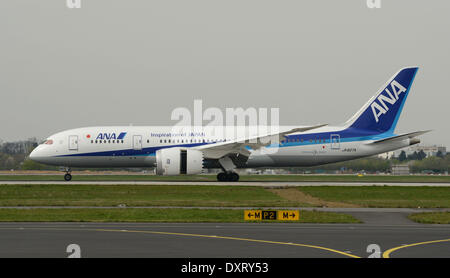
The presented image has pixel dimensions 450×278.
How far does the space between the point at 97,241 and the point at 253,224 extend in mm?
6903

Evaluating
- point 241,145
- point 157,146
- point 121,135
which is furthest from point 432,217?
point 121,135

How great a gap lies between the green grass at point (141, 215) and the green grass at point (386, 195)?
23.3 ft

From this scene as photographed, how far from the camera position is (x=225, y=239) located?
56.9 feet

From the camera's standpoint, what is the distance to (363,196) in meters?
35.3

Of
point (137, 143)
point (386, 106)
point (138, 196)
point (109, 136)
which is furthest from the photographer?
point (386, 106)

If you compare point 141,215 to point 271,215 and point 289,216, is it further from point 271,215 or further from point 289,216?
point 289,216

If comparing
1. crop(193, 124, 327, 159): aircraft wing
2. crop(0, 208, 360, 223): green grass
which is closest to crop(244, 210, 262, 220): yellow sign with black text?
crop(0, 208, 360, 223): green grass

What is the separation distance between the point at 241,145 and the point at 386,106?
1281 cm

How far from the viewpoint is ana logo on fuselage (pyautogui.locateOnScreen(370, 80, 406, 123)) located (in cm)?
4834

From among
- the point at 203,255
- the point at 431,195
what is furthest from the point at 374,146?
the point at 203,255

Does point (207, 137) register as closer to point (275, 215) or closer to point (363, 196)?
point (363, 196)

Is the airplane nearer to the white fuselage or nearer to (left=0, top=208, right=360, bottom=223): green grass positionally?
the white fuselage

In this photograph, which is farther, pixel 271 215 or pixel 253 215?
pixel 253 215

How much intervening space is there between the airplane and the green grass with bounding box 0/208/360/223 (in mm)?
19160
